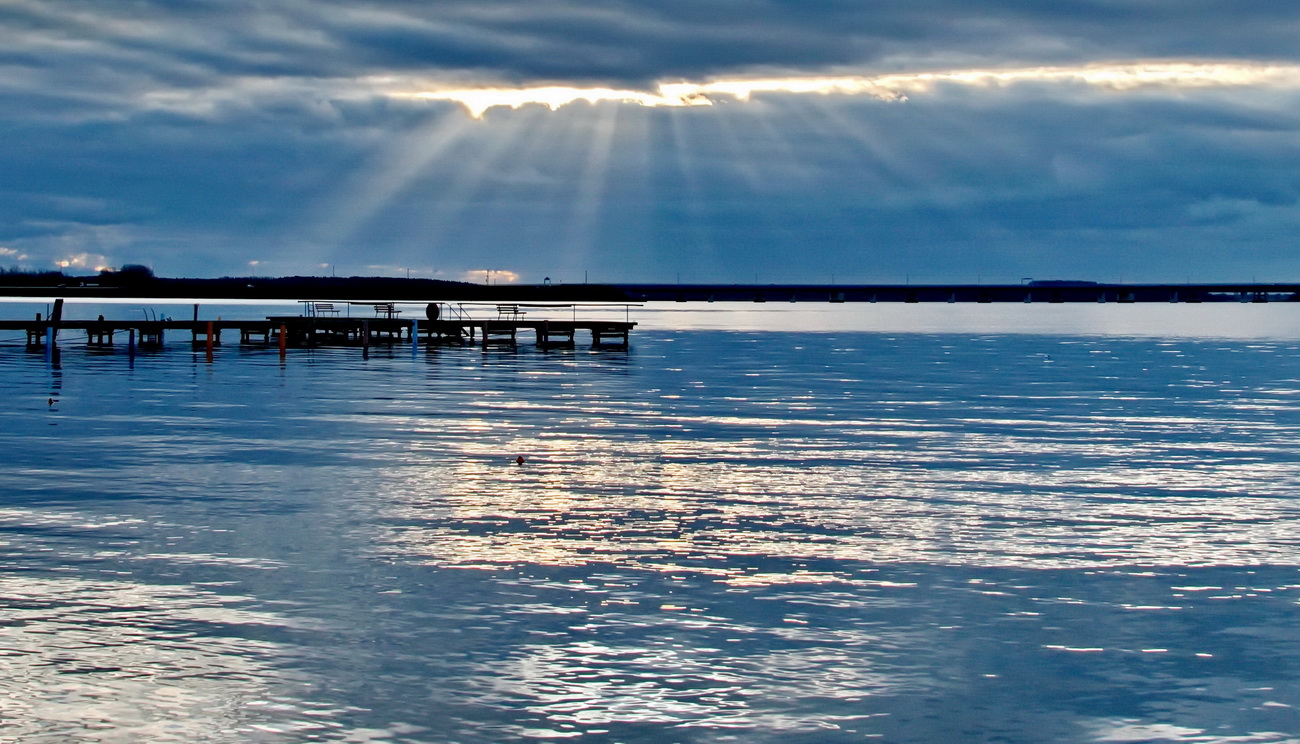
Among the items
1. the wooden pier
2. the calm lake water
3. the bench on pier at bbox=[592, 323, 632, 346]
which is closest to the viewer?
the calm lake water

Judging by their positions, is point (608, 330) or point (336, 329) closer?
point (608, 330)

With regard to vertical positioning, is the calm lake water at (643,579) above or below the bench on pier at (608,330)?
below

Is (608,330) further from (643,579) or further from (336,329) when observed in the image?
(643,579)

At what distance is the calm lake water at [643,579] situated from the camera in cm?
1190

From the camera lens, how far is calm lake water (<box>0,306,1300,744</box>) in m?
11.9

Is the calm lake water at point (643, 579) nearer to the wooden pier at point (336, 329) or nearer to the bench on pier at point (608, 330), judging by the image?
the wooden pier at point (336, 329)

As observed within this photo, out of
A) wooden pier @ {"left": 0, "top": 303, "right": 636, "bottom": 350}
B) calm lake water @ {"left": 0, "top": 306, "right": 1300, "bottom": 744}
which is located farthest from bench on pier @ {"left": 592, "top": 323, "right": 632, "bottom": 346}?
calm lake water @ {"left": 0, "top": 306, "right": 1300, "bottom": 744}

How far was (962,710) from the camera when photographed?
39.3 feet

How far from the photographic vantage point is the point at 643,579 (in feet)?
56.2

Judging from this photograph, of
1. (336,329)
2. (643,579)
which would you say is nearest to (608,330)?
(336,329)

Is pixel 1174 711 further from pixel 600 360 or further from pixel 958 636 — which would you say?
pixel 600 360

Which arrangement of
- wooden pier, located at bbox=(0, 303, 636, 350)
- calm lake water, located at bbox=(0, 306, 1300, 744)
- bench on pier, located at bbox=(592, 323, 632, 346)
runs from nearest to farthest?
calm lake water, located at bbox=(0, 306, 1300, 744) < wooden pier, located at bbox=(0, 303, 636, 350) < bench on pier, located at bbox=(592, 323, 632, 346)

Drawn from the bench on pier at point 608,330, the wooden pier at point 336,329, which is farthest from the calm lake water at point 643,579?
the bench on pier at point 608,330

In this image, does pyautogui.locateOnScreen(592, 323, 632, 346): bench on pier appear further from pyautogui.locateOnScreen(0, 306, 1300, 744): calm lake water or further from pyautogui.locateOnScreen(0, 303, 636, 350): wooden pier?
pyautogui.locateOnScreen(0, 306, 1300, 744): calm lake water
